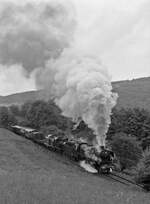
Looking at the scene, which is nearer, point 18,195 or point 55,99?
point 18,195

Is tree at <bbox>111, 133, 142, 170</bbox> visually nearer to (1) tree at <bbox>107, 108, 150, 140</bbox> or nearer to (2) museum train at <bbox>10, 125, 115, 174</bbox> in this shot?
(1) tree at <bbox>107, 108, 150, 140</bbox>

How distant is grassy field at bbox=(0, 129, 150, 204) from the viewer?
12.2m

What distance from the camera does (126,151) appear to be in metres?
49.2

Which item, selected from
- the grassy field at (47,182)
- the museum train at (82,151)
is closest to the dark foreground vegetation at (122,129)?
the museum train at (82,151)

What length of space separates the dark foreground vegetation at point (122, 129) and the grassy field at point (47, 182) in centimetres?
453

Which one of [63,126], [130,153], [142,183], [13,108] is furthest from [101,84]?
[13,108]

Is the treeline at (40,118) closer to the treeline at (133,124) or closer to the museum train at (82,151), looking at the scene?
the treeline at (133,124)

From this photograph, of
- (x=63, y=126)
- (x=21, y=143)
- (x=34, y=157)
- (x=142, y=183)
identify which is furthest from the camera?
(x=63, y=126)

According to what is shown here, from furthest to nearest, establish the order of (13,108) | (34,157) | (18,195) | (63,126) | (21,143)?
(13,108) → (63,126) → (21,143) → (34,157) → (18,195)

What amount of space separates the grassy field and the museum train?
78cm

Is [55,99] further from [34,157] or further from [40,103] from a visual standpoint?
[40,103]

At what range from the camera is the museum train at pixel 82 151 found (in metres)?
23.5

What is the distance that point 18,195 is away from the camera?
458 inches

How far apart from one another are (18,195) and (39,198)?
809 millimetres
